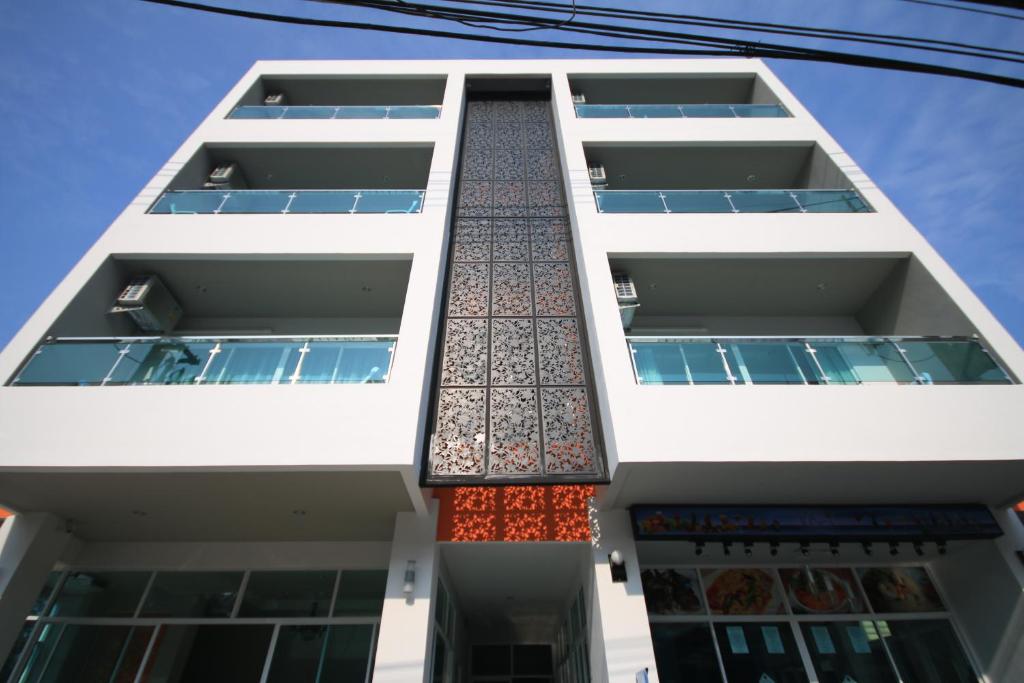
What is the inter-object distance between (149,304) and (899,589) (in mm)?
12687

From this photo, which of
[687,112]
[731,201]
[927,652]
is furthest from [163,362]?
[687,112]

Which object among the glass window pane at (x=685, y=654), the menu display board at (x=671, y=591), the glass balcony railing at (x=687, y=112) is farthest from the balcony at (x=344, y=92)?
the glass window pane at (x=685, y=654)

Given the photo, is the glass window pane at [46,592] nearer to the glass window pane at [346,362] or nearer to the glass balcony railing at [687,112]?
the glass window pane at [346,362]

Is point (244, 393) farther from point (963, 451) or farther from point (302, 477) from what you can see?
point (963, 451)

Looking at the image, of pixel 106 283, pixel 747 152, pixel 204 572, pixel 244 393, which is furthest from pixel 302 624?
pixel 747 152

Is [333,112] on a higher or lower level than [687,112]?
higher

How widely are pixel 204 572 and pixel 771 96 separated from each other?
15914mm

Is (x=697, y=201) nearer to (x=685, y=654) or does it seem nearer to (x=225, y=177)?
(x=685, y=654)

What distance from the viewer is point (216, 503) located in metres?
6.04

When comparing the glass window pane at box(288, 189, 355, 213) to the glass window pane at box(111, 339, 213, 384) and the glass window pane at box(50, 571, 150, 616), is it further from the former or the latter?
the glass window pane at box(50, 571, 150, 616)

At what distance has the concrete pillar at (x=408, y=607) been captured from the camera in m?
5.03

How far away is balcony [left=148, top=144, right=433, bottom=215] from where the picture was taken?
8.64m

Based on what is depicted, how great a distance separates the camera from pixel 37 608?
6578 millimetres

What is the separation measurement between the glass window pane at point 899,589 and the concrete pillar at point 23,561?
11.3 m
